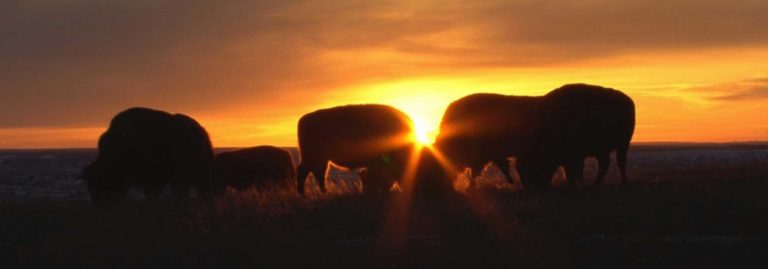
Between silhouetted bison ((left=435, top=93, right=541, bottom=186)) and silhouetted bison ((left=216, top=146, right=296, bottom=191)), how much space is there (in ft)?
22.3

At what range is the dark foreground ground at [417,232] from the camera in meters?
10.2

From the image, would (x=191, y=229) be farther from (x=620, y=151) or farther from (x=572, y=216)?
(x=620, y=151)

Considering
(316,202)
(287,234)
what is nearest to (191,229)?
(287,234)

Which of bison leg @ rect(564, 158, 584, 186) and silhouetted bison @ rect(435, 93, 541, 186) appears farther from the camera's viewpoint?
silhouetted bison @ rect(435, 93, 541, 186)

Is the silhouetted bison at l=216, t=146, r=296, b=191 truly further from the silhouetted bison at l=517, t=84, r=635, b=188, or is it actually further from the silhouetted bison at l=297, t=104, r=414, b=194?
the silhouetted bison at l=517, t=84, r=635, b=188

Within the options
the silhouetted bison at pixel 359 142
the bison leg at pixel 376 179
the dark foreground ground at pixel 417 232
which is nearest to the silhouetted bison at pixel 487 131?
the silhouetted bison at pixel 359 142

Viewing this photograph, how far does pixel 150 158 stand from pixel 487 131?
6490 mm

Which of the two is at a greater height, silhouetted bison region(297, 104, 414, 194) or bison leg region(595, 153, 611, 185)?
silhouetted bison region(297, 104, 414, 194)

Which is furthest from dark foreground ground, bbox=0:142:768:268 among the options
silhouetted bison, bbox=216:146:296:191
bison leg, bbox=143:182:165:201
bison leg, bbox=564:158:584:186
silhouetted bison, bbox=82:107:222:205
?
silhouetted bison, bbox=216:146:296:191

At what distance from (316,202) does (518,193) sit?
3466mm

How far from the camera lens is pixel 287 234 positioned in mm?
11578

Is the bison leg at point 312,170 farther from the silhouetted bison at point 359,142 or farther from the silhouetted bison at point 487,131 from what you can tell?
the silhouetted bison at point 487,131

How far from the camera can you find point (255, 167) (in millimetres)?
25781

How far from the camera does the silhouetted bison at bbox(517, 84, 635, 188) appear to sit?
17.5 metres
